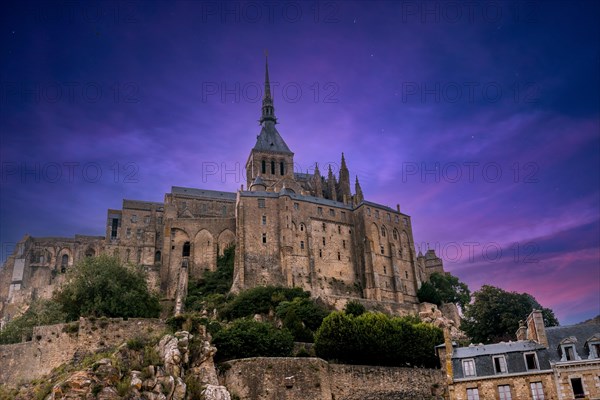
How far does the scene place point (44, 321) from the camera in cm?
5194

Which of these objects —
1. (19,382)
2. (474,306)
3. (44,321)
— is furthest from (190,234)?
(19,382)

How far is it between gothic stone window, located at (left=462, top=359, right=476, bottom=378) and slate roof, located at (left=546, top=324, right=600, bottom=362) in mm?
4495

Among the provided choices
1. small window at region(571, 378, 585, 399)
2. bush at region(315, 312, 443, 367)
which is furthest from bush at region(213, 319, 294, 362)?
small window at region(571, 378, 585, 399)

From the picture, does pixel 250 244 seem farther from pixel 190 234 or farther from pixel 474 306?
pixel 474 306

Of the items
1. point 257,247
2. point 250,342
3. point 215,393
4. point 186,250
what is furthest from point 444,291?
point 215,393

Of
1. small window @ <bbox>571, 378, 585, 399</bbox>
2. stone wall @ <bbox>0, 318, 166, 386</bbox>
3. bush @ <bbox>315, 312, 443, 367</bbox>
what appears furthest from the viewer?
bush @ <bbox>315, 312, 443, 367</bbox>

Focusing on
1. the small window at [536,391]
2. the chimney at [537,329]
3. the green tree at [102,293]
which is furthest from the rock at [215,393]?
the chimney at [537,329]

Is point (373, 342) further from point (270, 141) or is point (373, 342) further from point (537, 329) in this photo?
point (270, 141)

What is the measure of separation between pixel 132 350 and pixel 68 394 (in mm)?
5423

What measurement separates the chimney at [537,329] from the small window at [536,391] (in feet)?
8.46

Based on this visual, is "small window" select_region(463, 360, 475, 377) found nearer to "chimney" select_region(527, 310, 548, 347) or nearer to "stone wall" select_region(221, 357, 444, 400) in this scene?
"chimney" select_region(527, 310, 548, 347)

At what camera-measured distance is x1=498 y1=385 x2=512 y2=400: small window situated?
3666 centimetres

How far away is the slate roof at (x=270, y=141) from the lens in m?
105

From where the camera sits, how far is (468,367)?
127 ft
